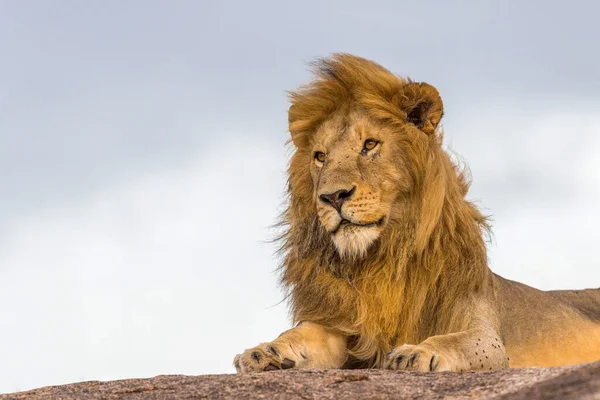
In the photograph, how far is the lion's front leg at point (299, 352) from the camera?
18.0 feet

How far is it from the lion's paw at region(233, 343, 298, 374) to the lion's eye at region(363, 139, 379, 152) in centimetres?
132

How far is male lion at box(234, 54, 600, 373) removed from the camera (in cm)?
588

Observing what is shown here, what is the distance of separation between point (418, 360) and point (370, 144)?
1447 millimetres

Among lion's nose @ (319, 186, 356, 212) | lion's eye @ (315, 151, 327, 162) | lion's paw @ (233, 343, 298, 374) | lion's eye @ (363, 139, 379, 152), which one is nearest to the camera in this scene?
lion's paw @ (233, 343, 298, 374)

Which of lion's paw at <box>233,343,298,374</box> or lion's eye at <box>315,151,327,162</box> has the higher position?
lion's eye at <box>315,151,327,162</box>

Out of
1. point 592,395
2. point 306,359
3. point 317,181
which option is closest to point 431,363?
point 306,359

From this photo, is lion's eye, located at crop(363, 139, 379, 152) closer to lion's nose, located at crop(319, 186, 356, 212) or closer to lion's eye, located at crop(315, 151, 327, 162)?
lion's eye, located at crop(315, 151, 327, 162)

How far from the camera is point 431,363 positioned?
5.33 m

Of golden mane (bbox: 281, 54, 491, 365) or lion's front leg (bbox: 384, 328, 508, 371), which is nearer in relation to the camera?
lion's front leg (bbox: 384, 328, 508, 371)

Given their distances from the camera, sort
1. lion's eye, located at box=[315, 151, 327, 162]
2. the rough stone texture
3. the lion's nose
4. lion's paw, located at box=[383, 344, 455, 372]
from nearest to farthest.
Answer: the rough stone texture, lion's paw, located at box=[383, 344, 455, 372], the lion's nose, lion's eye, located at box=[315, 151, 327, 162]

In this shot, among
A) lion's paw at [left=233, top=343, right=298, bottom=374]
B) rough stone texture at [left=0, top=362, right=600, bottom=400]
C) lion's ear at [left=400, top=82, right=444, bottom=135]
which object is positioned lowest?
rough stone texture at [left=0, top=362, right=600, bottom=400]

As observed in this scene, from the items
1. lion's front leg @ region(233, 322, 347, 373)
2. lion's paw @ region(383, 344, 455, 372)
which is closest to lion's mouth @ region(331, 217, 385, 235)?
lion's front leg @ region(233, 322, 347, 373)

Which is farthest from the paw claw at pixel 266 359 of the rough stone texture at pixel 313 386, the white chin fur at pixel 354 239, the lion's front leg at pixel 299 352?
the white chin fur at pixel 354 239

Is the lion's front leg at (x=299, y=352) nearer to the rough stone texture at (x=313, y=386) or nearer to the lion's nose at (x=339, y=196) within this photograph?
the rough stone texture at (x=313, y=386)
